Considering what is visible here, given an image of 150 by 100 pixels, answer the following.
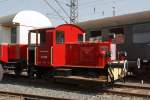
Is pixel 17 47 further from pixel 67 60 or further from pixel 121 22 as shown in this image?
pixel 121 22

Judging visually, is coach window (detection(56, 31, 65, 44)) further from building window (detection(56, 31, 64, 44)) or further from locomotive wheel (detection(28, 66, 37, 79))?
locomotive wheel (detection(28, 66, 37, 79))

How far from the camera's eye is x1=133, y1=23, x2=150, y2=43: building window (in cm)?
1695

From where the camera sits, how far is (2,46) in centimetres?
1781

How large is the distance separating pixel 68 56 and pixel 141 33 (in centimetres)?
435

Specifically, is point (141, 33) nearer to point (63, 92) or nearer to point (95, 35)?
point (95, 35)

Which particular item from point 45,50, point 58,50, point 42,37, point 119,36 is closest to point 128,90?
point 58,50

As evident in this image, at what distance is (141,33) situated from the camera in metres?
17.2

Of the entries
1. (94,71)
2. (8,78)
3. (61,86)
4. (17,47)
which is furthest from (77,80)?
(8,78)

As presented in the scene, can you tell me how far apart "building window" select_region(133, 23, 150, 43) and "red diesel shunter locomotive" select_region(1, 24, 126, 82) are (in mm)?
2986

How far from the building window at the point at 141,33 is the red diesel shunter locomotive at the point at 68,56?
9.80 feet

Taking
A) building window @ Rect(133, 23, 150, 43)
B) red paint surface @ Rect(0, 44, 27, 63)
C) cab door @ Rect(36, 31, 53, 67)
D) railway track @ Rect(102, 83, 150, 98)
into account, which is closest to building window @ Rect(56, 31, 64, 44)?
cab door @ Rect(36, 31, 53, 67)

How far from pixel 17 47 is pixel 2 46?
0.84m

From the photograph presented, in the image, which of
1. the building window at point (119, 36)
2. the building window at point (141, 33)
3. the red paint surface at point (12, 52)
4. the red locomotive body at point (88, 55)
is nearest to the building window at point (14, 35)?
the red paint surface at point (12, 52)

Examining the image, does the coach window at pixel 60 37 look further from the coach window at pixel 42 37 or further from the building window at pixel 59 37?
the coach window at pixel 42 37
